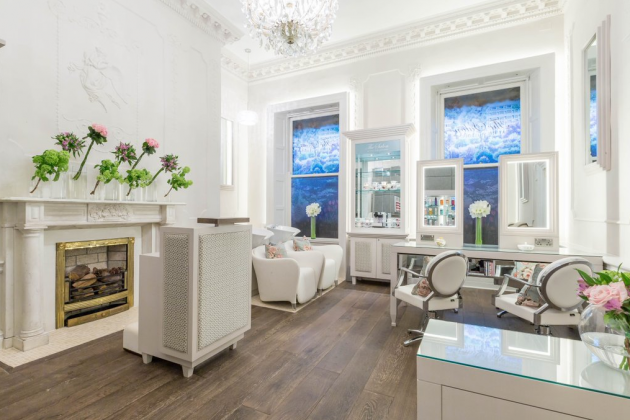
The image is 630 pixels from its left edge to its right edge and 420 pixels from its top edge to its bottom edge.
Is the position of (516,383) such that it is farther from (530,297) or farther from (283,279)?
(283,279)

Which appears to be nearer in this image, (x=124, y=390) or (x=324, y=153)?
(x=124, y=390)

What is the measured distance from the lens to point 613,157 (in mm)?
2729

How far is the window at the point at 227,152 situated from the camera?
20.7ft

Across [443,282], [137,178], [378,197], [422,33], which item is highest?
[422,33]

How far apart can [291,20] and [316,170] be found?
11.4ft

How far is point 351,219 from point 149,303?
3615 mm

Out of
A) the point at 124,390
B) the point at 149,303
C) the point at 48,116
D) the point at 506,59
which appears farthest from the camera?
the point at 506,59

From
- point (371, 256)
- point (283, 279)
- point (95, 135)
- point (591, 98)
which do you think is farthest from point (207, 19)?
point (591, 98)

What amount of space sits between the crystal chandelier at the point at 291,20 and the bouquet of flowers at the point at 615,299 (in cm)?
310

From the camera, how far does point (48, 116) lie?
308 cm

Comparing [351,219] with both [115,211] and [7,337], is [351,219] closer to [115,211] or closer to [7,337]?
[115,211]

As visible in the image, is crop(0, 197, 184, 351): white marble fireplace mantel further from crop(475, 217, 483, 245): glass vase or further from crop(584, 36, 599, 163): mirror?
crop(584, 36, 599, 163): mirror

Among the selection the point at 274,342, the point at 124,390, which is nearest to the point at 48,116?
the point at 124,390

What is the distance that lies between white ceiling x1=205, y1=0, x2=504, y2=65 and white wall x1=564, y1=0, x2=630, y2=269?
1567 mm
